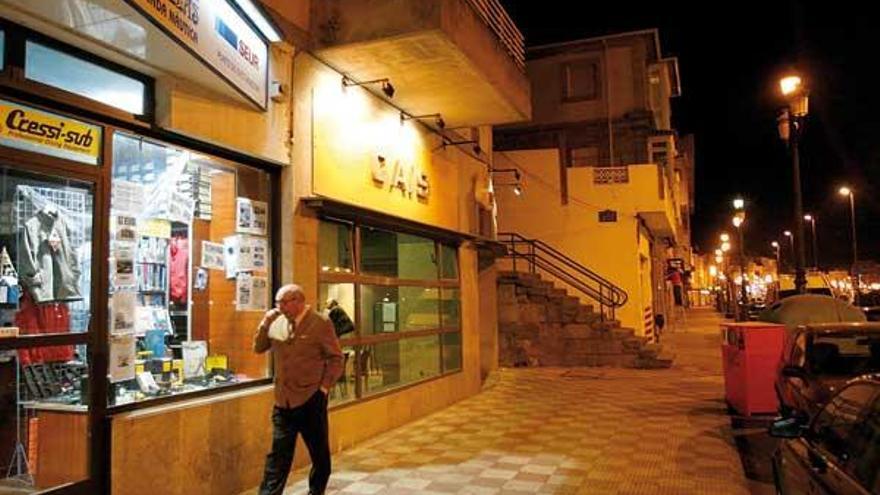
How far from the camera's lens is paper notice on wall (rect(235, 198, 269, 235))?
7.34m

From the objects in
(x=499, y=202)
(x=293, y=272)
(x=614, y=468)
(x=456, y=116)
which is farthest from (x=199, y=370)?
(x=499, y=202)

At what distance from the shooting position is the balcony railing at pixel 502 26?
9688 mm

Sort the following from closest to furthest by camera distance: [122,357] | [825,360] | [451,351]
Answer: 1. [122,357]
2. [825,360]
3. [451,351]

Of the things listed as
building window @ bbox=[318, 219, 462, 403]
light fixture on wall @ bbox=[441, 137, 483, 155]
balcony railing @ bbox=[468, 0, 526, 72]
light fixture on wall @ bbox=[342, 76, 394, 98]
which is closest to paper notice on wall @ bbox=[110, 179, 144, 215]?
building window @ bbox=[318, 219, 462, 403]

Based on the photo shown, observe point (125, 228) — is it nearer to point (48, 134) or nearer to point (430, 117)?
point (48, 134)

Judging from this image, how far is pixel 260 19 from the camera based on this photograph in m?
6.70

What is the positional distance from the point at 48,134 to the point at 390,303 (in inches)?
229

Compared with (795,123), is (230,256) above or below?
below

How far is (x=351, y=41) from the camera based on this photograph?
8070 millimetres

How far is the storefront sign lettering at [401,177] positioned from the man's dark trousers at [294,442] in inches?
170

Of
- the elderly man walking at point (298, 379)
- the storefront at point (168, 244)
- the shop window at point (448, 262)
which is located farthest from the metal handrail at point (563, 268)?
the elderly man walking at point (298, 379)

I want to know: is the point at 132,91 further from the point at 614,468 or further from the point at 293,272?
the point at 614,468

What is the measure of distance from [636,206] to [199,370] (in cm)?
1649

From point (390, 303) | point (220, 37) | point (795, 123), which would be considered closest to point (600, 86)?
point (795, 123)
